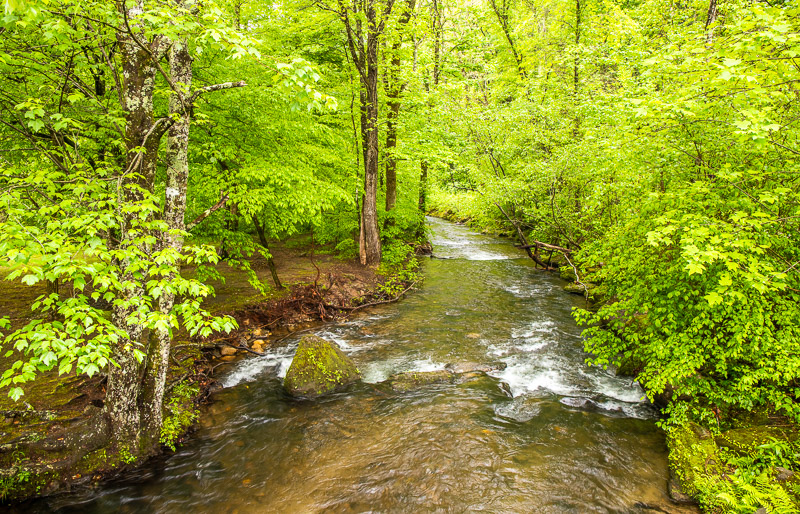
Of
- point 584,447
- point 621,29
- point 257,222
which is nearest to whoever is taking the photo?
point 584,447

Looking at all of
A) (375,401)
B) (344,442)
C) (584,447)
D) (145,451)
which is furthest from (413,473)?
(145,451)

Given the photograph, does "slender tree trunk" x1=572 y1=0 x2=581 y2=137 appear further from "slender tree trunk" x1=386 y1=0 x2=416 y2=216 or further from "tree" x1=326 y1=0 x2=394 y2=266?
"tree" x1=326 y1=0 x2=394 y2=266

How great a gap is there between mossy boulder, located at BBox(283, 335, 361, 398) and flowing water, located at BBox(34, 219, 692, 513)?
0.91 feet

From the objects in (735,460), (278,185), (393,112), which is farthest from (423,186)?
(735,460)

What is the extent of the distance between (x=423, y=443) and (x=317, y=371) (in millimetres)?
2659

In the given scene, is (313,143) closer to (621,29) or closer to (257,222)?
(257,222)

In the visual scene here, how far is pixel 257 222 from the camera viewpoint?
917 cm

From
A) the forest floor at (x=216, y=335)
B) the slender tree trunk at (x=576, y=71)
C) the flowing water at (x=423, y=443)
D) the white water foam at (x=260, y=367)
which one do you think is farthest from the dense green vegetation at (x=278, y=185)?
the slender tree trunk at (x=576, y=71)

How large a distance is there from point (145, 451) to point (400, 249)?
1128cm

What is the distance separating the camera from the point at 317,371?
7207mm

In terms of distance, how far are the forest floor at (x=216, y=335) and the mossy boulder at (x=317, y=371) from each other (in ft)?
5.14

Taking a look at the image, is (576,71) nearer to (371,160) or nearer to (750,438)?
(371,160)

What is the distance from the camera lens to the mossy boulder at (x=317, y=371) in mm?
7035

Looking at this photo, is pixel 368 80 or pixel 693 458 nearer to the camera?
pixel 693 458
